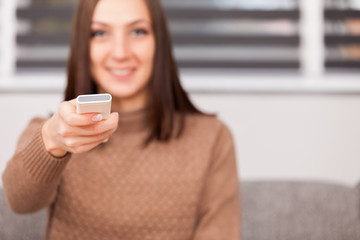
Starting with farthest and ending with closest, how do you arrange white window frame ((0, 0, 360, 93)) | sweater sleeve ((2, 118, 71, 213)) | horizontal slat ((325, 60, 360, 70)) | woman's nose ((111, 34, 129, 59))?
horizontal slat ((325, 60, 360, 70)) < white window frame ((0, 0, 360, 93)) < woman's nose ((111, 34, 129, 59)) < sweater sleeve ((2, 118, 71, 213))

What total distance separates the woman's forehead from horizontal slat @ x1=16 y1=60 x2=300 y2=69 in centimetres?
68

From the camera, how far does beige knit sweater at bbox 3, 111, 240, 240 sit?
102cm

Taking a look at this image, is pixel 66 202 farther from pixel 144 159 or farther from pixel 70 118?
pixel 70 118

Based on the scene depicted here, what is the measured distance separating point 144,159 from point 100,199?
15 cm

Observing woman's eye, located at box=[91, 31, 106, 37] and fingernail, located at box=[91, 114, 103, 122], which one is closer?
fingernail, located at box=[91, 114, 103, 122]

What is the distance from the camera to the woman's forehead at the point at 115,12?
1.02 m

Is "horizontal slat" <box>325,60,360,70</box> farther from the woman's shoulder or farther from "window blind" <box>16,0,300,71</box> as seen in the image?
the woman's shoulder

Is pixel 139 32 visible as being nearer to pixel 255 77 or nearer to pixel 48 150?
pixel 48 150

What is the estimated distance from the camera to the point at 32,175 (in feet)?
2.64

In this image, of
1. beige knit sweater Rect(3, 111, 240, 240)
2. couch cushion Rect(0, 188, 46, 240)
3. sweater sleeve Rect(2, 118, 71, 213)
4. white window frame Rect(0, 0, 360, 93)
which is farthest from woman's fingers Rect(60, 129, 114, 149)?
white window frame Rect(0, 0, 360, 93)

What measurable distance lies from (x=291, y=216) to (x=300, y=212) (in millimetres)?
32

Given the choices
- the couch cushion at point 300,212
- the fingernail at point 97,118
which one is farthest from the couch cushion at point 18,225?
the fingernail at point 97,118

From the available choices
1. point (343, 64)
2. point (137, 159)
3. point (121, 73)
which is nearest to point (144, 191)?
point (137, 159)

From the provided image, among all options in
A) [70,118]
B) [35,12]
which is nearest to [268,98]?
[35,12]
